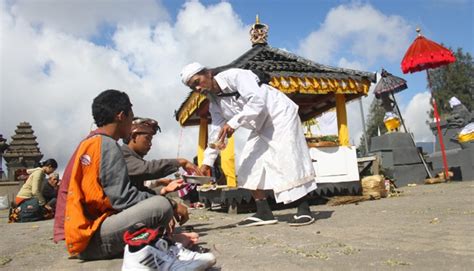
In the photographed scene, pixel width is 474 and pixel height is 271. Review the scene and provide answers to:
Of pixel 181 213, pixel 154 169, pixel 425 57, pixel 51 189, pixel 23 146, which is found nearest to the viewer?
pixel 154 169

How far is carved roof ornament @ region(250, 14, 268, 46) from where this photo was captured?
8383 mm

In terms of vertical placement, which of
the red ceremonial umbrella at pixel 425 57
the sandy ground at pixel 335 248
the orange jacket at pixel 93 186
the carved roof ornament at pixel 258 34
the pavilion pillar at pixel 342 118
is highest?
the red ceremonial umbrella at pixel 425 57

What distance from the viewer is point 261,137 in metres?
4.45

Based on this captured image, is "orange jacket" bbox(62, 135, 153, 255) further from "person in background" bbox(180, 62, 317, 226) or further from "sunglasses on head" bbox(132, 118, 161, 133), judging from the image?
"person in background" bbox(180, 62, 317, 226)

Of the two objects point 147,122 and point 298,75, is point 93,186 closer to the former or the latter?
point 147,122

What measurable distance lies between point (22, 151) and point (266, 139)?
24487 mm

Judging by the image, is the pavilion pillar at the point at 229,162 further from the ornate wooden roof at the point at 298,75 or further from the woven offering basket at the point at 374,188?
the woven offering basket at the point at 374,188

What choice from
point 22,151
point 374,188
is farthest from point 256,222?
point 22,151

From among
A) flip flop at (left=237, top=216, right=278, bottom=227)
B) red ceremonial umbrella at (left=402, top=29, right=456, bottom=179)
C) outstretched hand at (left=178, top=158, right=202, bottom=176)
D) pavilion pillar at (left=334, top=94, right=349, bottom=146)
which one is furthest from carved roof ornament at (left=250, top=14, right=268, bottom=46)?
red ceremonial umbrella at (left=402, top=29, right=456, bottom=179)

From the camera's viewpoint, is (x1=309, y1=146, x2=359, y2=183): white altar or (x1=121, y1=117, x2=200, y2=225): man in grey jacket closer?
(x1=121, y1=117, x2=200, y2=225): man in grey jacket

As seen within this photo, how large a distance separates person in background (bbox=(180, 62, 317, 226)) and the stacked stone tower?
2264cm

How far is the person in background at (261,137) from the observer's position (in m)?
4.11

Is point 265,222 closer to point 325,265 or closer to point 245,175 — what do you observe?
point 245,175

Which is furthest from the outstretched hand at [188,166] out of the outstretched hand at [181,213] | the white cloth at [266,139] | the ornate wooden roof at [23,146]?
the ornate wooden roof at [23,146]
